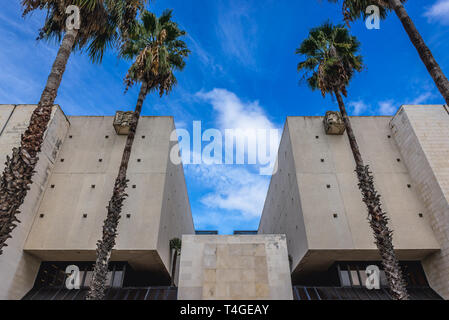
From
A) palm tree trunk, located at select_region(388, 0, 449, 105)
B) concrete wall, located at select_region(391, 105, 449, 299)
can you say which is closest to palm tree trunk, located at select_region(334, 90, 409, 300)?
palm tree trunk, located at select_region(388, 0, 449, 105)

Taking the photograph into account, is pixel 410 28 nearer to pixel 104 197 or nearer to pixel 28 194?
pixel 104 197

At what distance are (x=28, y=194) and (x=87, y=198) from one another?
3.01 meters

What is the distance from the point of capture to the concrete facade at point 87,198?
15516 mm

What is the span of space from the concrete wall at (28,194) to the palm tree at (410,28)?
18300 mm

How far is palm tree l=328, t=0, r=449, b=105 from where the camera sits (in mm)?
9180

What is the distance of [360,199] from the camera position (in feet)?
55.8

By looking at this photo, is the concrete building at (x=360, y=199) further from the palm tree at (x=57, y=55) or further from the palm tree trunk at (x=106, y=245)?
the palm tree at (x=57, y=55)

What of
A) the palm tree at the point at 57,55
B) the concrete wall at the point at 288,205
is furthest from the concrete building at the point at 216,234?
the palm tree at the point at 57,55

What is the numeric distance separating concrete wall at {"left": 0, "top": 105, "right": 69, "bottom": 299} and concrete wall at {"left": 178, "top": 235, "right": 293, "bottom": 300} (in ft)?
30.7
